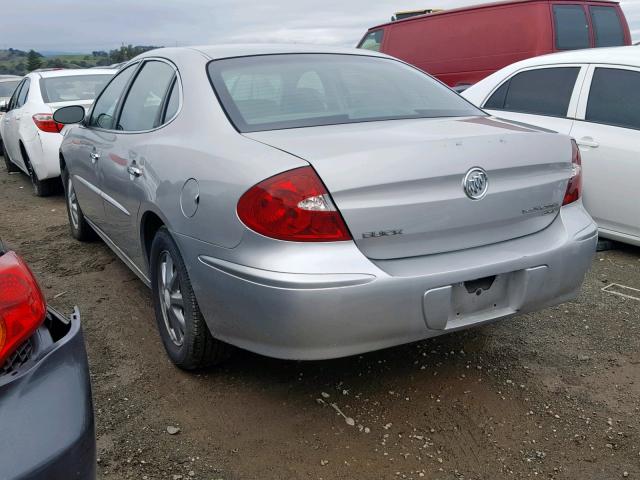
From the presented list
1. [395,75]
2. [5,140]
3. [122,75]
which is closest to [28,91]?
[5,140]

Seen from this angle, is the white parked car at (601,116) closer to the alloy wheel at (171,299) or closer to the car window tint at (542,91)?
the car window tint at (542,91)

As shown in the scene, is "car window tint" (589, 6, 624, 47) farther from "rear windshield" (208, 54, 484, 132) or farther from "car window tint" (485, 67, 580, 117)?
"rear windshield" (208, 54, 484, 132)

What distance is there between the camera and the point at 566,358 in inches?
124

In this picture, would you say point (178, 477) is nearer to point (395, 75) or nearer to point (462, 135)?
point (462, 135)

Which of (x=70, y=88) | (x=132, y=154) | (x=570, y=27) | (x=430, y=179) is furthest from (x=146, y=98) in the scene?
(x=570, y=27)

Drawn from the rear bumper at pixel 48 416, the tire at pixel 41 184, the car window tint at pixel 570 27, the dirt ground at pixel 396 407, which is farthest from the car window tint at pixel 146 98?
the car window tint at pixel 570 27

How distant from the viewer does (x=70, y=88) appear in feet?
25.0

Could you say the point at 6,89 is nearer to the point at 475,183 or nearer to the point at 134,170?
the point at 134,170

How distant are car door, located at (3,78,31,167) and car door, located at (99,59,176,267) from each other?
4.53 metres

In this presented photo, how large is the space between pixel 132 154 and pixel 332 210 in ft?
4.85

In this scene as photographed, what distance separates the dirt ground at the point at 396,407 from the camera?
238cm

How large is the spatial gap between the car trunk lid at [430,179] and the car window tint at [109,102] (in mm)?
1780

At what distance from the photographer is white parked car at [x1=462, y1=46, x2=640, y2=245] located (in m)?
4.52

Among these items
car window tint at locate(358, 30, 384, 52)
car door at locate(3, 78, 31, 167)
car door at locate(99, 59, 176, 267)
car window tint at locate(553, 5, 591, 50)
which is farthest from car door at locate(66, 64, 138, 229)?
car window tint at locate(358, 30, 384, 52)
